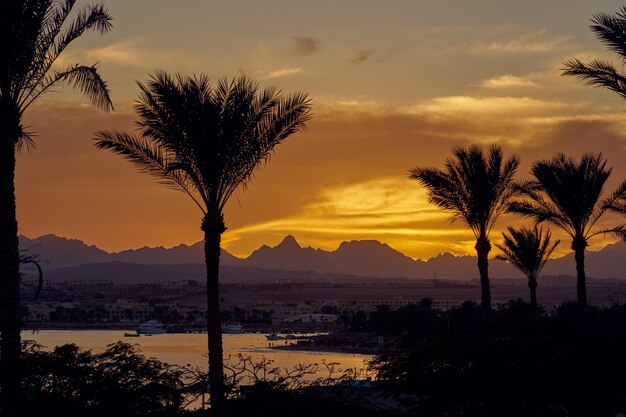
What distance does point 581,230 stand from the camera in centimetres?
3747

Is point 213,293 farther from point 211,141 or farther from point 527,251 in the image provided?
point 527,251

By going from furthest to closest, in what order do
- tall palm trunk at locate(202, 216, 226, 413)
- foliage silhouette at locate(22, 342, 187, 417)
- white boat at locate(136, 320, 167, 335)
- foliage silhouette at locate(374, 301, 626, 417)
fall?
white boat at locate(136, 320, 167, 335) < tall palm trunk at locate(202, 216, 226, 413) < foliage silhouette at locate(374, 301, 626, 417) < foliage silhouette at locate(22, 342, 187, 417)

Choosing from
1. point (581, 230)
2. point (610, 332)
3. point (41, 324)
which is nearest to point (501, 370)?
point (610, 332)

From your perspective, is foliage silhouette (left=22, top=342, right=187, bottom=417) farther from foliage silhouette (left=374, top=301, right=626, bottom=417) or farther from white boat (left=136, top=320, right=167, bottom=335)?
white boat (left=136, top=320, right=167, bottom=335)

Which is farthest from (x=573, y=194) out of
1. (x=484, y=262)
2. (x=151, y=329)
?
(x=151, y=329)

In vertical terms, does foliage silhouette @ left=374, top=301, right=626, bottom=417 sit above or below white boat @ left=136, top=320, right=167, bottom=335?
above

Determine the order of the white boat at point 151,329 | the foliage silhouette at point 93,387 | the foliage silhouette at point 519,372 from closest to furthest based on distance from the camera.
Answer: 1. the foliage silhouette at point 93,387
2. the foliage silhouette at point 519,372
3. the white boat at point 151,329

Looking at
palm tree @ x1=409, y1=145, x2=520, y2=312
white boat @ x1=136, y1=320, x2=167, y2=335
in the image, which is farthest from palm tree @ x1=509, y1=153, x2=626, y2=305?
white boat @ x1=136, y1=320, x2=167, y2=335

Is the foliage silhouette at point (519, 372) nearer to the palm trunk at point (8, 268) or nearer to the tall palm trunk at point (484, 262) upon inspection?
the palm trunk at point (8, 268)

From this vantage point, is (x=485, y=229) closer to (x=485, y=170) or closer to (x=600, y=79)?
(x=485, y=170)

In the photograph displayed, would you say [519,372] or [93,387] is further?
[519,372]

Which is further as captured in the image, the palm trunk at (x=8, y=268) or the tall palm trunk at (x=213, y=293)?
the tall palm trunk at (x=213, y=293)

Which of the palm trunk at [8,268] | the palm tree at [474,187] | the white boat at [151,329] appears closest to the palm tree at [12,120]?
the palm trunk at [8,268]

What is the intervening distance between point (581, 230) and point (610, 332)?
17545 millimetres
